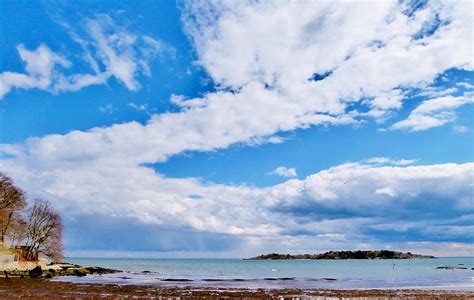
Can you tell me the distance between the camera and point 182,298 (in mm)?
42969

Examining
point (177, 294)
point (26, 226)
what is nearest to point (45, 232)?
point (26, 226)

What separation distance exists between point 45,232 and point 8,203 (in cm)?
A: 1180

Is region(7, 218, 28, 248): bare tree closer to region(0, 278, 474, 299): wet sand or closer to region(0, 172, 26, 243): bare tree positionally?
region(0, 172, 26, 243): bare tree

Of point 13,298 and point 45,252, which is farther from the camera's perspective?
point 45,252

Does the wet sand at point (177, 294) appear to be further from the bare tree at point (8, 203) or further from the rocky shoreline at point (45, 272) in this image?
the bare tree at point (8, 203)

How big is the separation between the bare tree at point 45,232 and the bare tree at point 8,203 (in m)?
4.39

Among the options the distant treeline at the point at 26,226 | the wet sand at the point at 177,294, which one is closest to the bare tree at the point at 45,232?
the distant treeline at the point at 26,226

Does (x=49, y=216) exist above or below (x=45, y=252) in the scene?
above

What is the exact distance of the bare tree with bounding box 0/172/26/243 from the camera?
8662 centimetres

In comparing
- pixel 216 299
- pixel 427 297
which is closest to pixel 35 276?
pixel 216 299

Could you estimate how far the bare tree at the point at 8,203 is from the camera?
8662 cm

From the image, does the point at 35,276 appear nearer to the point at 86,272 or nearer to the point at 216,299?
the point at 86,272

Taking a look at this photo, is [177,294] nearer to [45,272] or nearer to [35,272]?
[35,272]

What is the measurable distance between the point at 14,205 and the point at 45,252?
13.3m
